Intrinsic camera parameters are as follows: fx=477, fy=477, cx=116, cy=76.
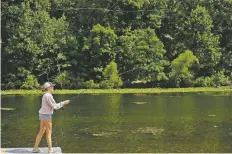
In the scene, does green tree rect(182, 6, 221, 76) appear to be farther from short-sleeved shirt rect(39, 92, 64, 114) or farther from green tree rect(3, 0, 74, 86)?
short-sleeved shirt rect(39, 92, 64, 114)

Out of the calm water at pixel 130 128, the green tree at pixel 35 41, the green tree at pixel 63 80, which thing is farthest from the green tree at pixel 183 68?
the calm water at pixel 130 128

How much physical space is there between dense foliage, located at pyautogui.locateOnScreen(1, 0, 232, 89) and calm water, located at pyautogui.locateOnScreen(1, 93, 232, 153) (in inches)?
897

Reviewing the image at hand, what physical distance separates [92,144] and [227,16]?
44.1m

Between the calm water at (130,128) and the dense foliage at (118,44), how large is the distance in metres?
22.8

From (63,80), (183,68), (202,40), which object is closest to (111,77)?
(63,80)

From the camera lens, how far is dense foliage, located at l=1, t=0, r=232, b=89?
52688mm

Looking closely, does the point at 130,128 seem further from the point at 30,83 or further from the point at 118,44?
the point at 118,44

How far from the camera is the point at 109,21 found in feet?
184

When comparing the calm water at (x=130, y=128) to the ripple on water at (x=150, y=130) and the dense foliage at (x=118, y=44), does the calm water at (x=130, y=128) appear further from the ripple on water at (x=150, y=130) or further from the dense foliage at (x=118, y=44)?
the dense foliage at (x=118, y=44)

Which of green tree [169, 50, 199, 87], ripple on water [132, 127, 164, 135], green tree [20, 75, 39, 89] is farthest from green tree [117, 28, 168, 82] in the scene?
ripple on water [132, 127, 164, 135]

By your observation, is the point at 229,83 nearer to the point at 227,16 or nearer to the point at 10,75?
the point at 227,16

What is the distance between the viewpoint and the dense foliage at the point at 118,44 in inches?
2074

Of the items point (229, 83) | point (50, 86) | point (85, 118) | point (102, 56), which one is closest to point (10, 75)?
point (102, 56)

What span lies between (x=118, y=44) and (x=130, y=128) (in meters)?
36.0
